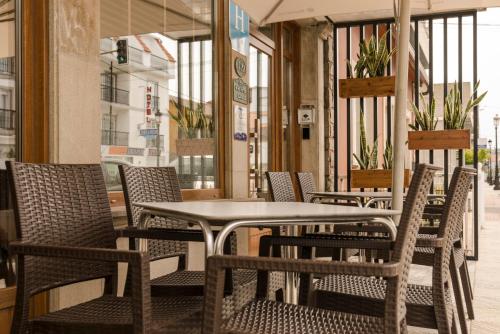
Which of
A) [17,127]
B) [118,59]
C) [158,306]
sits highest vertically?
[118,59]

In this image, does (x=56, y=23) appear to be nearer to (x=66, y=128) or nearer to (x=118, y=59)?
(x=66, y=128)

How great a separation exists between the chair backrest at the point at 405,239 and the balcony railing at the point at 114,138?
2.28 meters

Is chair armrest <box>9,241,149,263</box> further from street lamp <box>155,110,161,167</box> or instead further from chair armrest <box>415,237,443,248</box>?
street lamp <box>155,110,161,167</box>

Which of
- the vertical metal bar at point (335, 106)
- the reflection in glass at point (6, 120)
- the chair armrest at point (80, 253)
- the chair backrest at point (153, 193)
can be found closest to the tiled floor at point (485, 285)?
the chair backrest at point (153, 193)

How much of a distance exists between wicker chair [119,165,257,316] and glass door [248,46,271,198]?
266 centimetres

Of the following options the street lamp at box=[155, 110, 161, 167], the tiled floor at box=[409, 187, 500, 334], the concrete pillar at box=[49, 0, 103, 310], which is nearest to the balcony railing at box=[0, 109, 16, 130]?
the concrete pillar at box=[49, 0, 103, 310]

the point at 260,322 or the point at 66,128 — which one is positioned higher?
the point at 66,128

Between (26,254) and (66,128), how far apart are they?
4.09 feet

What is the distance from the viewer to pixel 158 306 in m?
1.93

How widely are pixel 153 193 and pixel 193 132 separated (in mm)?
1842

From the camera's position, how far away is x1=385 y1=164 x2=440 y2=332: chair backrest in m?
1.32

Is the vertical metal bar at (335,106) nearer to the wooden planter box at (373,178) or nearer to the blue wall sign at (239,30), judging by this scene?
the wooden planter box at (373,178)

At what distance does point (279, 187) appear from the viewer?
3.81m

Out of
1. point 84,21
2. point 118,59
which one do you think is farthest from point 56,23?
point 118,59
